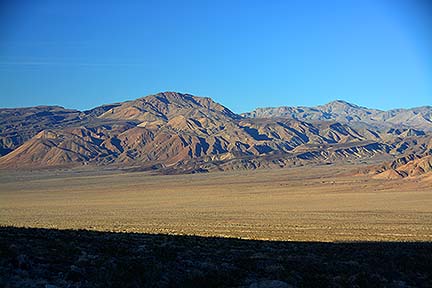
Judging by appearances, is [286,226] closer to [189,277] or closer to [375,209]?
[375,209]

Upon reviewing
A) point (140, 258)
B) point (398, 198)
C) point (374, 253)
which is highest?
point (140, 258)

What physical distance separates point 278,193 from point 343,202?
2091 centimetres

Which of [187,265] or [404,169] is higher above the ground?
[187,265]

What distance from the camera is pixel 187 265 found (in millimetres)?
14438

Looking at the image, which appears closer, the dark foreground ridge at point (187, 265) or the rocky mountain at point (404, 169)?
the dark foreground ridge at point (187, 265)

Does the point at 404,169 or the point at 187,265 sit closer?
the point at 187,265

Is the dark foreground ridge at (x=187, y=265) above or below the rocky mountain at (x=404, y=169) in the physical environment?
above

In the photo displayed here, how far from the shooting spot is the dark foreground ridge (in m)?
12.1

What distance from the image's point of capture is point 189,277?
1307 centimetres

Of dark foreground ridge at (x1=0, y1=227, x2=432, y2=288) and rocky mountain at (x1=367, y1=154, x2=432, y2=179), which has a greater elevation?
dark foreground ridge at (x1=0, y1=227, x2=432, y2=288)

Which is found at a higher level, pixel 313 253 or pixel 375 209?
pixel 313 253

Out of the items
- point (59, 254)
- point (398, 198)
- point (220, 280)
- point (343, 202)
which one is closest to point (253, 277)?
point (220, 280)

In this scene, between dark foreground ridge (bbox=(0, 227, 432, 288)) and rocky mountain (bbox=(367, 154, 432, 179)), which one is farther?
rocky mountain (bbox=(367, 154, 432, 179))

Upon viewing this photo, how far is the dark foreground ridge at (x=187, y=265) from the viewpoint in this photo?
1206cm
